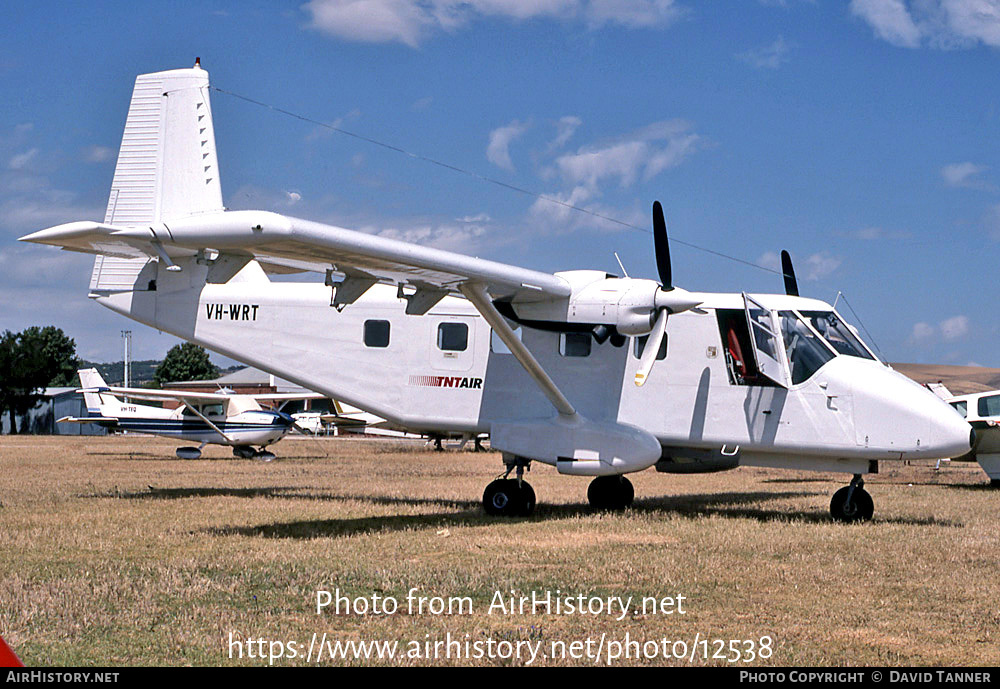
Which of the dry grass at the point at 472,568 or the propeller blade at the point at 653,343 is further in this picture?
the propeller blade at the point at 653,343

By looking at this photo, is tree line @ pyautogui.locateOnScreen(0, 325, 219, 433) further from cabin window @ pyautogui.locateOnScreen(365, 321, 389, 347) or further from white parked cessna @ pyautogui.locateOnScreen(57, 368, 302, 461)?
cabin window @ pyautogui.locateOnScreen(365, 321, 389, 347)

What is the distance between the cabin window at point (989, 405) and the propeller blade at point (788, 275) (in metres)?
10.9

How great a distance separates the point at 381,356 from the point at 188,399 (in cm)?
2215

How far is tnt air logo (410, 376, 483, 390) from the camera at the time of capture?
48.8ft

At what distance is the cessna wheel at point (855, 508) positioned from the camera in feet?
44.7

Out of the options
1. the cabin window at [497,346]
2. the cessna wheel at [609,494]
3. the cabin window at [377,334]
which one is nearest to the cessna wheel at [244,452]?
the cabin window at [377,334]

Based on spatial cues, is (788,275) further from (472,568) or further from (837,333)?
(472,568)

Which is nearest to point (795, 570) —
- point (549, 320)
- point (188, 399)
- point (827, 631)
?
point (827, 631)

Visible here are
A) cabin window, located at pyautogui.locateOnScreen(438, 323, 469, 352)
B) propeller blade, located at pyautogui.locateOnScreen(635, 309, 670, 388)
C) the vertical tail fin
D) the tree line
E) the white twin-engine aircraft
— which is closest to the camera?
the white twin-engine aircraft

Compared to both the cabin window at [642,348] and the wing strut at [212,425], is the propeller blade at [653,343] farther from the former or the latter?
the wing strut at [212,425]

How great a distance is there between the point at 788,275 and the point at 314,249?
8272 millimetres

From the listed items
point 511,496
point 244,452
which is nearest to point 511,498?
point 511,496

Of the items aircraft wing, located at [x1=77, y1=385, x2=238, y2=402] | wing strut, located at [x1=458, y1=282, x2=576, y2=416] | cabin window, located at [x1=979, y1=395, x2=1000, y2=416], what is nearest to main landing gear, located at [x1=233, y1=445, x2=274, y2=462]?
aircraft wing, located at [x1=77, y1=385, x2=238, y2=402]

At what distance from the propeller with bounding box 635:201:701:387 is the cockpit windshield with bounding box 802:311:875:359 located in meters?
1.79
